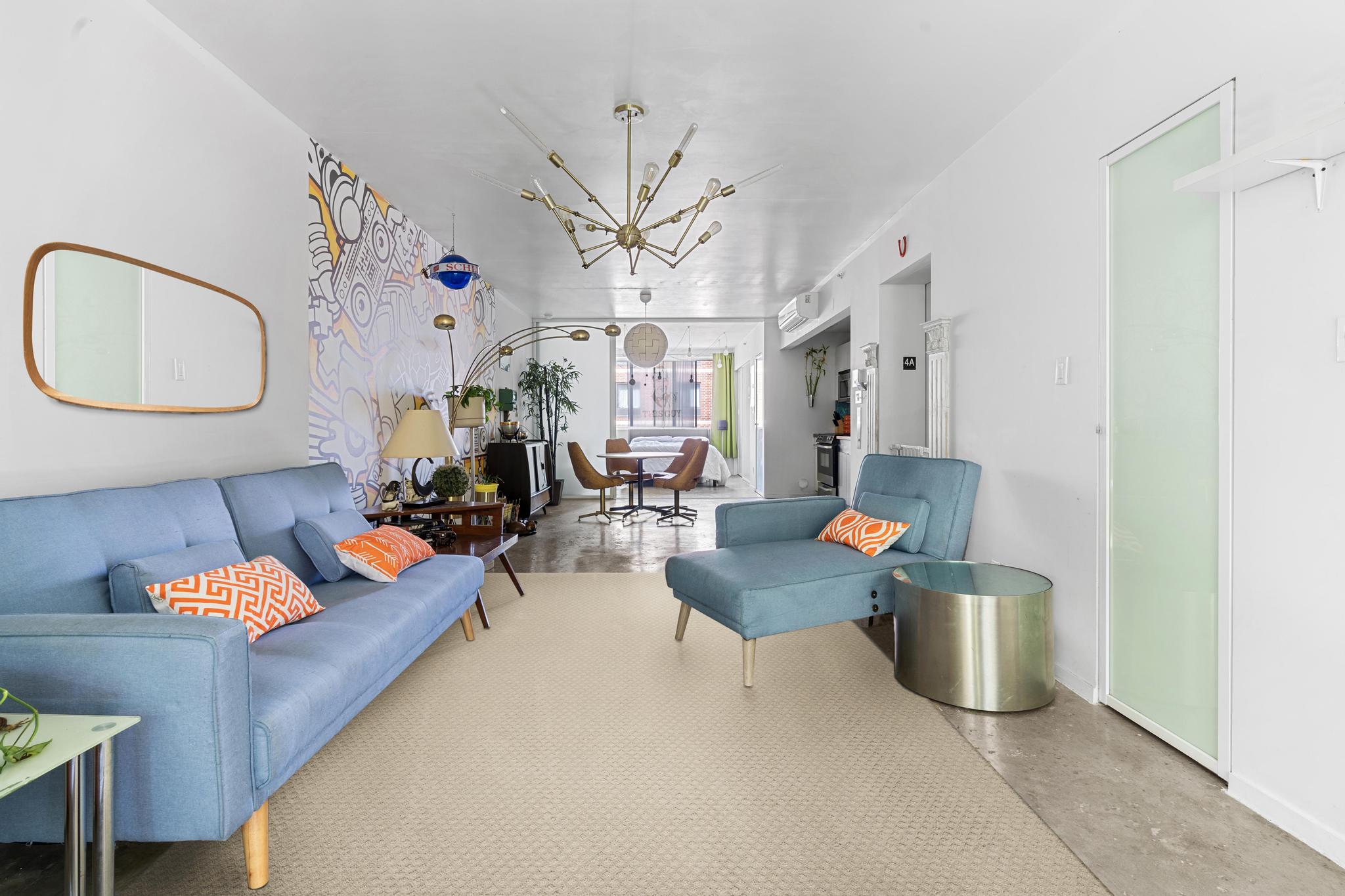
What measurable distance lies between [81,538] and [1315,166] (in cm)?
319

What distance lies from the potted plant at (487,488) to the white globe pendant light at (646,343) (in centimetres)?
183

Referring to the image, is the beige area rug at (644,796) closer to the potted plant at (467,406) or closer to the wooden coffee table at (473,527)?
the wooden coffee table at (473,527)

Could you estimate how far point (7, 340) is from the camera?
1845 mm

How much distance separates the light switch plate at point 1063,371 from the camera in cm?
264

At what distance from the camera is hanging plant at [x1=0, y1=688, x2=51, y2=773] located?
3.59 feet

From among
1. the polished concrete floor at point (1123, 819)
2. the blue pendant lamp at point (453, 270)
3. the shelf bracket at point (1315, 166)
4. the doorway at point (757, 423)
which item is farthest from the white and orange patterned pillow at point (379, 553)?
the doorway at point (757, 423)

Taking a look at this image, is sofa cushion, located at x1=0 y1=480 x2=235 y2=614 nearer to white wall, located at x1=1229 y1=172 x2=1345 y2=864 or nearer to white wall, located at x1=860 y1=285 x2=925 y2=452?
white wall, located at x1=1229 y1=172 x2=1345 y2=864

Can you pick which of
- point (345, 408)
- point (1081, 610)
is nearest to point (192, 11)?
point (345, 408)

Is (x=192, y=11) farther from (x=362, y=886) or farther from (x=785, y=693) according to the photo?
(x=785, y=693)

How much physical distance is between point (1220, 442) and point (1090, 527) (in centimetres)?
69

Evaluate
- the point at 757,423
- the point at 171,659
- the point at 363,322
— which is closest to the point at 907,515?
the point at 171,659

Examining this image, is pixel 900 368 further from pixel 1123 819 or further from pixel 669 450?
pixel 669 450

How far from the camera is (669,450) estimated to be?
10.6m

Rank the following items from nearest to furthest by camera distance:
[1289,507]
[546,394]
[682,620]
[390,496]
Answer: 1. [1289,507]
2. [682,620]
3. [390,496]
4. [546,394]
